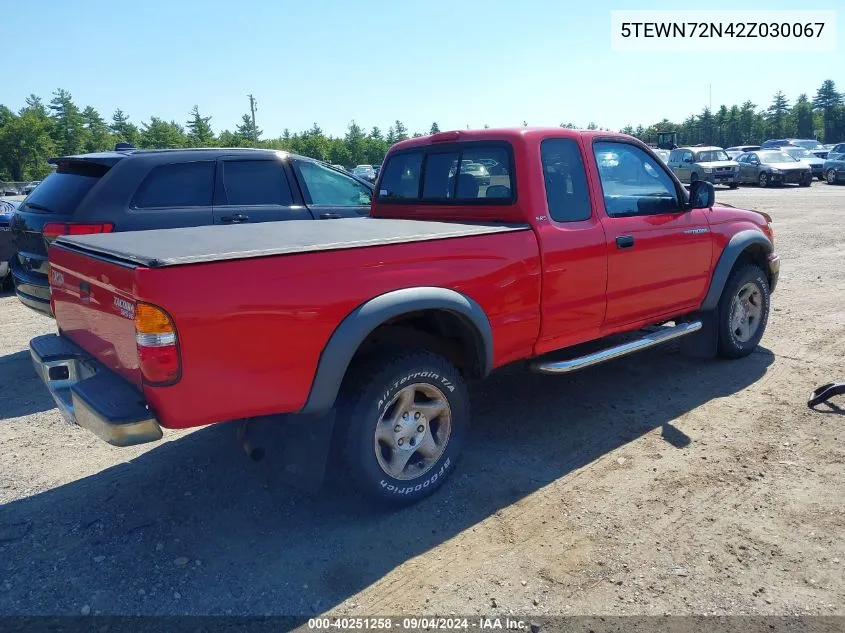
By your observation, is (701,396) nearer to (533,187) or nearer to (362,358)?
(533,187)

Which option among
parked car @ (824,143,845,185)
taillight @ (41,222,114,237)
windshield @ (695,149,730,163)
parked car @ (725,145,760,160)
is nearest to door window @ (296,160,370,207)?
taillight @ (41,222,114,237)

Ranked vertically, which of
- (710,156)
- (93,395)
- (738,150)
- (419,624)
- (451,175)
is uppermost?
(738,150)

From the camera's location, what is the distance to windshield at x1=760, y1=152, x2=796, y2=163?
2766 cm

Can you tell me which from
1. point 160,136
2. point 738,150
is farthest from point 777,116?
point 160,136

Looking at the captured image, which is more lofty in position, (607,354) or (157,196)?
(157,196)

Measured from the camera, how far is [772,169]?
27.2m

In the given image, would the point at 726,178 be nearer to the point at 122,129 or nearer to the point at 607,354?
the point at 607,354

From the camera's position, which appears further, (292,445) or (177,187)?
(177,187)

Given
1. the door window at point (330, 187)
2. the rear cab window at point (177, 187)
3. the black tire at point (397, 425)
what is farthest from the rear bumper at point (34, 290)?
the black tire at point (397, 425)

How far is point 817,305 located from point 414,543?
626 centimetres

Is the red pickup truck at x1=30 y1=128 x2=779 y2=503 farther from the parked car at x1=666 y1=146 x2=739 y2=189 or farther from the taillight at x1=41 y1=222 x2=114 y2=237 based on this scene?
the parked car at x1=666 y1=146 x2=739 y2=189

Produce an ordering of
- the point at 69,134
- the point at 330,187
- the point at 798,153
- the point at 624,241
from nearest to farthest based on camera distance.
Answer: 1. the point at 624,241
2. the point at 330,187
3. the point at 798,153
4. the point at 69,134

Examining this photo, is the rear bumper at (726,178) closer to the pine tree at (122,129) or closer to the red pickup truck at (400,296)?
the red pickup truck at (400,296)

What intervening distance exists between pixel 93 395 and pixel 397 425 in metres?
1.43
